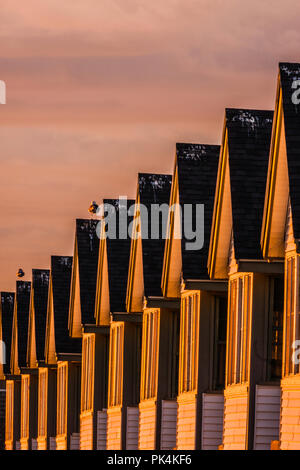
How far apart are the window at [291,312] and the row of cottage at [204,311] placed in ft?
0.13

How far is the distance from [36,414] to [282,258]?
4136cm

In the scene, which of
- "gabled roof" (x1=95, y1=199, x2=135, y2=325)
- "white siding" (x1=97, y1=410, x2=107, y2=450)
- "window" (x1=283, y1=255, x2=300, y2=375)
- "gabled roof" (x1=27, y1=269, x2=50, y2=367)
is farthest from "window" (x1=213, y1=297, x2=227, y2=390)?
"gabled roof" (x1=27, y1=269, x2=50, y2=367)

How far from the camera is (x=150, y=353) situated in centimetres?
4425

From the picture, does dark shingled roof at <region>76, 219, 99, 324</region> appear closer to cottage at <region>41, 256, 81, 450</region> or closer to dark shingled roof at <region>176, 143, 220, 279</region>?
cottage at <region>41, 256, 81, 450</region>

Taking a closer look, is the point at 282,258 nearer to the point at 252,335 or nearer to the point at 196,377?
the point at 252,335

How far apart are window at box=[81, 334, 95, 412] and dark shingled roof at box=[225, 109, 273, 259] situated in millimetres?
19621

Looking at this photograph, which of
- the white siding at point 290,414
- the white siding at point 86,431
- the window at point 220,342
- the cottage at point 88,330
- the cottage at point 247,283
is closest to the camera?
the white siding at point 290,414

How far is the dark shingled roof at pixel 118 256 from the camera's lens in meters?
49.8

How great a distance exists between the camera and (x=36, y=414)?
71500 millimetres

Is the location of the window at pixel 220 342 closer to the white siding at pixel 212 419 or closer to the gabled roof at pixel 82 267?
the white siding at pixel 212 419

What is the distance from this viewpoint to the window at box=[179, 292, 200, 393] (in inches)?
1511

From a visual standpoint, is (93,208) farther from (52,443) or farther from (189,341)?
(52,443)

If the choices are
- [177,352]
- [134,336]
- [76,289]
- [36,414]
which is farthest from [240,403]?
[36,414]

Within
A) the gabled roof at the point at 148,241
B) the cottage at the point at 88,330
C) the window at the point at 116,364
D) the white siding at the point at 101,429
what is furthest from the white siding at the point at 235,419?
the white siding at the point at 101,429
